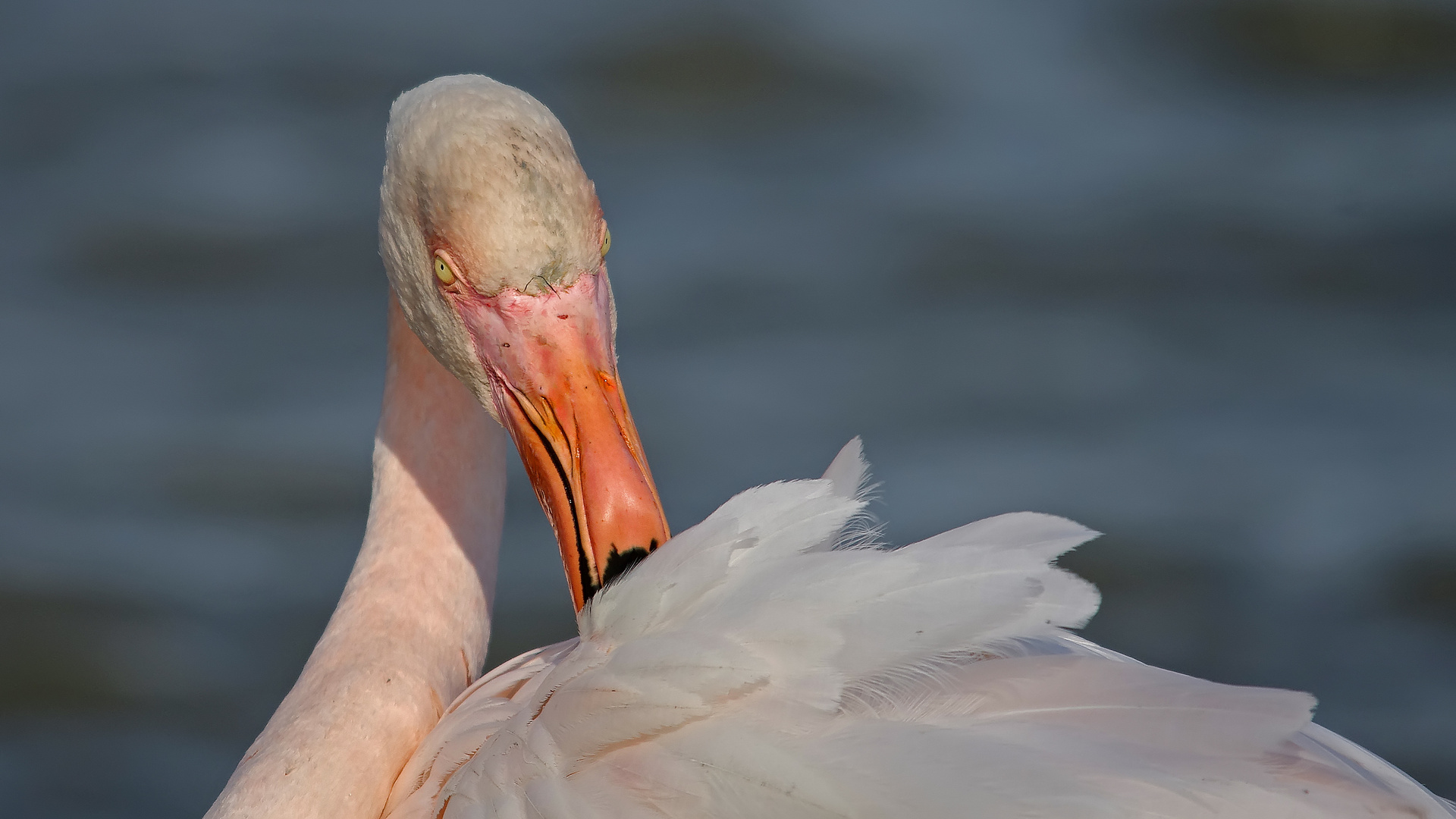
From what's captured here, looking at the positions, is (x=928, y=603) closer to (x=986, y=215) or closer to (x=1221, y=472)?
(x=1221, y=472)

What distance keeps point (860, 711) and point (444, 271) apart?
114cm

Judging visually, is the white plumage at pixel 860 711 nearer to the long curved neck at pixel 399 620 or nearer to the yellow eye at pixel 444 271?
the long curved neck at pixel 399 620

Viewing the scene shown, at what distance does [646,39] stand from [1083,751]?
→ 5.83 meters

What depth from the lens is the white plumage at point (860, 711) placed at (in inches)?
86.9

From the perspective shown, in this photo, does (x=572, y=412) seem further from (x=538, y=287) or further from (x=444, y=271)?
(x=444, y=271)

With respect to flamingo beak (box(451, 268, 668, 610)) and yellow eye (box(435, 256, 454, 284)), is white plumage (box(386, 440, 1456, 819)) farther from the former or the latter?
yellow eye (box(435, 256, 454, 284))

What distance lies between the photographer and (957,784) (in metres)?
2.19

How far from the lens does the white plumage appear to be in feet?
7.24

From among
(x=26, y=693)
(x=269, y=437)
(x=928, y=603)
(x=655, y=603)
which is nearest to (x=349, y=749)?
(x=655, y=603)

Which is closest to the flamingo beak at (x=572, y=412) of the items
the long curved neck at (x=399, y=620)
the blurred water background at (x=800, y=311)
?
the long curved neck at (x=399, y=620)

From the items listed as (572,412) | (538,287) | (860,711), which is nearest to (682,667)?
(860,711)

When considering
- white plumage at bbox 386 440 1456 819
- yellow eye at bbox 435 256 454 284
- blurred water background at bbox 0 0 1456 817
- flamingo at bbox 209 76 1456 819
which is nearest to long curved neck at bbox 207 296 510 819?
flamingo at bbox 209 76 1456 819

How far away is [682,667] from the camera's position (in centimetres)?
233

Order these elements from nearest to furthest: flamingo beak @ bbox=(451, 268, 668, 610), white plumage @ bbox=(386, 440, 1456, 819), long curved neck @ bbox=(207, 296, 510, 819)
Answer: white plumage @ bbox=(386, 440, 1456, 819) → flamingo beak @ bbox=(451, 268, 668, 610) → long curved neck @ bbox=(207, 296, 510, 819)
